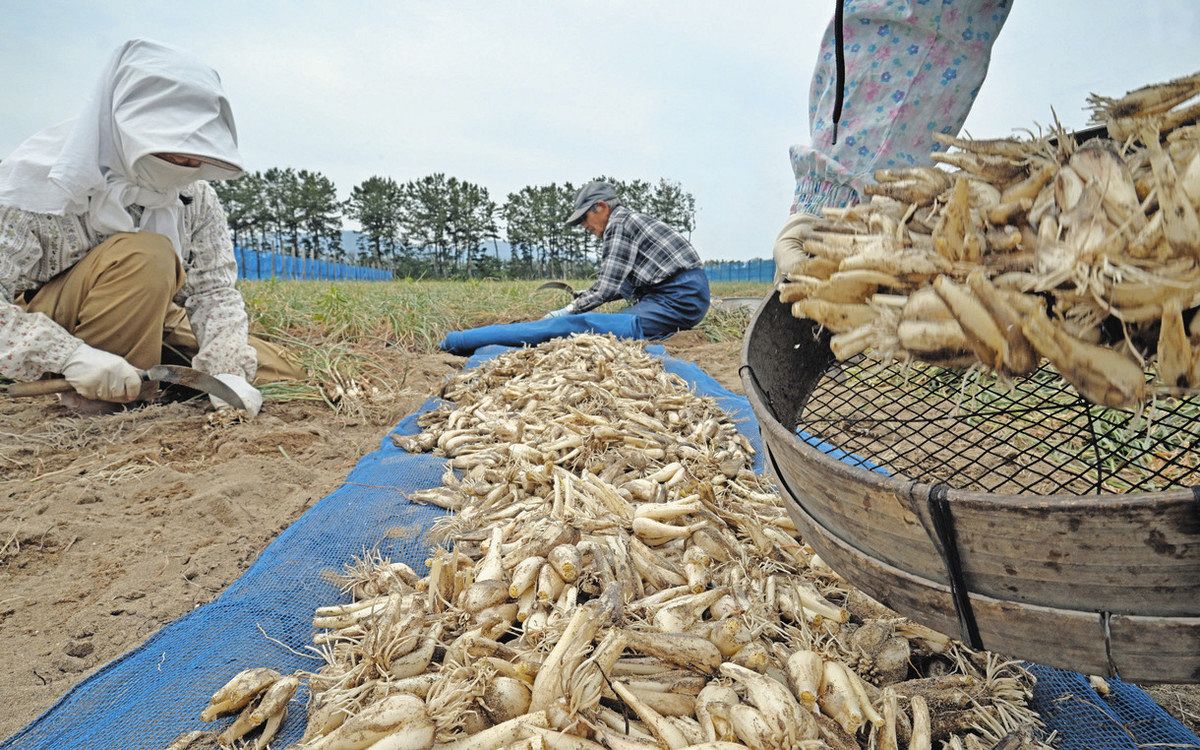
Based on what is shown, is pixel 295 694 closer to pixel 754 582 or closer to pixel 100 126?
pixel 754 582

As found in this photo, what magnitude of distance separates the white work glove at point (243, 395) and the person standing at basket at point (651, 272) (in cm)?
391

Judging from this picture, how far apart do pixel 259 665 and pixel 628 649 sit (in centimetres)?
86

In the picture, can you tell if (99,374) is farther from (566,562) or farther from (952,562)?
(952,562)

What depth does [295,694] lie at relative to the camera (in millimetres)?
1338

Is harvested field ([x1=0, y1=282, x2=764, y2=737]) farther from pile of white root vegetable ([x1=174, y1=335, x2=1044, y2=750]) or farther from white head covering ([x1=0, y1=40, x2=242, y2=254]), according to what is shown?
white head covering ([x1=0, y1=40, x2=242, y2=254])

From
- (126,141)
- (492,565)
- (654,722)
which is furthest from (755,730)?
(126,141)

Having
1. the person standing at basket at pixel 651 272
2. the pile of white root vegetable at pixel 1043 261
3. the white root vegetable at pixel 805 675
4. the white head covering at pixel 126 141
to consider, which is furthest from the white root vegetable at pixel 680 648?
the person standing at basket at pixel 651 272

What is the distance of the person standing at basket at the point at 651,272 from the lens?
7230 mm

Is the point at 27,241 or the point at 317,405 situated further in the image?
the point at 317,405

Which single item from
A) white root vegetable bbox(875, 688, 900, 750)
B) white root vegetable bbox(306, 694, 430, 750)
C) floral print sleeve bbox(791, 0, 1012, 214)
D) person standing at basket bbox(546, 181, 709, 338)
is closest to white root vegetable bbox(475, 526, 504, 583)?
white root vegetable bbox(306, 694, 430, 750)

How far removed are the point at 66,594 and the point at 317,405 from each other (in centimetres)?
241

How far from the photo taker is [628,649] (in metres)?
1.36

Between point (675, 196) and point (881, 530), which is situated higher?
point (675, 196)

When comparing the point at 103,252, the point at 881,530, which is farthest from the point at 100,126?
the point at 881,530
